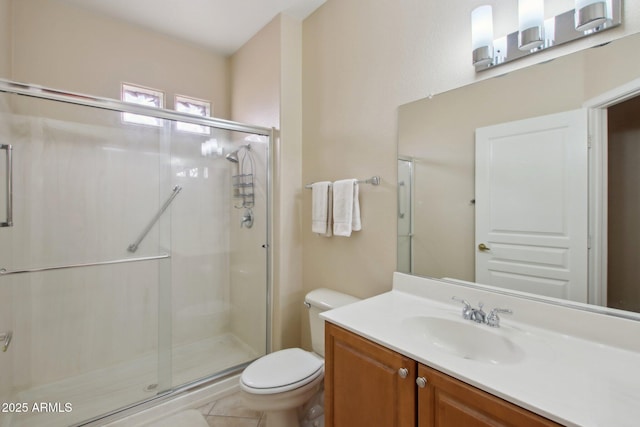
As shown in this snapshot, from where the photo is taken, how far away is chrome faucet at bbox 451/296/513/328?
1130 millimetres

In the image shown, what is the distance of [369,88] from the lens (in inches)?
68.5

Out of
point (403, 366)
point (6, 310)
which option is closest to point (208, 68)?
point (6, 310)

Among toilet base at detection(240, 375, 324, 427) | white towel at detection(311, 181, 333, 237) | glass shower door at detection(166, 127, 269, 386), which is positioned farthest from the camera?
glass shower door at detection(166, 127, 269, 386)

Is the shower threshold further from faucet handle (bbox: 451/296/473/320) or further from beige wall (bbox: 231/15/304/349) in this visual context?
faucet handle (bbox: 451/296/473/320)

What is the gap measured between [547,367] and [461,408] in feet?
0.94

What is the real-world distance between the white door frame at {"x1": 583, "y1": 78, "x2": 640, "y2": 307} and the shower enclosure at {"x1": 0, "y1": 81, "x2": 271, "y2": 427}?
1.86 m

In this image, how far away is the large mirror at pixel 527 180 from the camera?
0.98m

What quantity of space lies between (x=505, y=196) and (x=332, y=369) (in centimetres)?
104

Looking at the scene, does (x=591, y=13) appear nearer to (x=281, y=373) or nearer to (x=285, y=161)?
(x=285, y=161)

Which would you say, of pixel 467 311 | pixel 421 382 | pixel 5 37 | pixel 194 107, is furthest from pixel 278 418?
pixel 5 37

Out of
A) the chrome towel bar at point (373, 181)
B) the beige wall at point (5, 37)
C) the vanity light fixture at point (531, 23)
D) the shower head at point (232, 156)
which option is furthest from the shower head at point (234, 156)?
the vanity light fixture at point (531, 23)

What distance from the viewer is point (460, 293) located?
1321mm

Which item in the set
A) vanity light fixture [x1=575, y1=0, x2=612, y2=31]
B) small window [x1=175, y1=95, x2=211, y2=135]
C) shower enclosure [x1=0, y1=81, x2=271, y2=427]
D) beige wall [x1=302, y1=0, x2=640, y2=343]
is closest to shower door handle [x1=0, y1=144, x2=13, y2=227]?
shower enclosure [x1=0, y1=81, x2=271, y2=427]

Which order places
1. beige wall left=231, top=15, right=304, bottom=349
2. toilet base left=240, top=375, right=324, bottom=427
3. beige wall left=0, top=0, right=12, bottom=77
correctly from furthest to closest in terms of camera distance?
beige wall left=231, top=15, right=304, bottom=349
beige wall left=0, top=0, right=12, bottom=77
toilet base left=240, top=375, right=324, bottom=427
